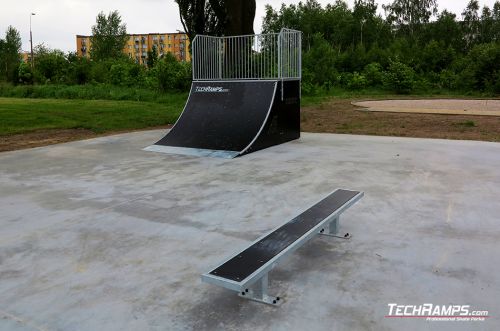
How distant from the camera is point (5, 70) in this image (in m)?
41.0

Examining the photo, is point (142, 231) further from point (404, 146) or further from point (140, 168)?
point (404, 146)

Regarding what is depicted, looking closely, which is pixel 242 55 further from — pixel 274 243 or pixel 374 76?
pixel 374 76

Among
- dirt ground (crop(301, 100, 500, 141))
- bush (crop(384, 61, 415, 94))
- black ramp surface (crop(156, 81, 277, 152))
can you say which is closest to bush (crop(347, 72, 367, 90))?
bush (crop(384, 61, 415, 94))

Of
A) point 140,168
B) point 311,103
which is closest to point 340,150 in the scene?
point 140,168

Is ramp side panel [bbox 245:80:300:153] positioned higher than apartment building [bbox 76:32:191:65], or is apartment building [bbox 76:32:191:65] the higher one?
apartment building [bbox 76:32:191:65]

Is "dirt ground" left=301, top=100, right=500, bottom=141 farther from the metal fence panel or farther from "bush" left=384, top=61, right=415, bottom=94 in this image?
"bush" left=384, top=61, right=415, bottom=94

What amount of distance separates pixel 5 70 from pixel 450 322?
45498 mm

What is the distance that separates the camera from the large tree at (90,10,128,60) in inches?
2317

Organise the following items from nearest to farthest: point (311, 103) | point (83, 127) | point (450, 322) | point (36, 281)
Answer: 1. point (450, 322)
2. point (36, 281)
3. point (83, 127)
4. point (311, 103)

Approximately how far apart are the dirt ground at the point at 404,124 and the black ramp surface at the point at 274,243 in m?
6.94

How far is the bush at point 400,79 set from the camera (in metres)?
22.9

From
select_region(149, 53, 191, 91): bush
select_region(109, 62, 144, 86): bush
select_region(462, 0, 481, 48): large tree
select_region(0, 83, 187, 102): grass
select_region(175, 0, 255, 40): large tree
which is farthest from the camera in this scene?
select_region(462, 0, 481, 48): large tree
